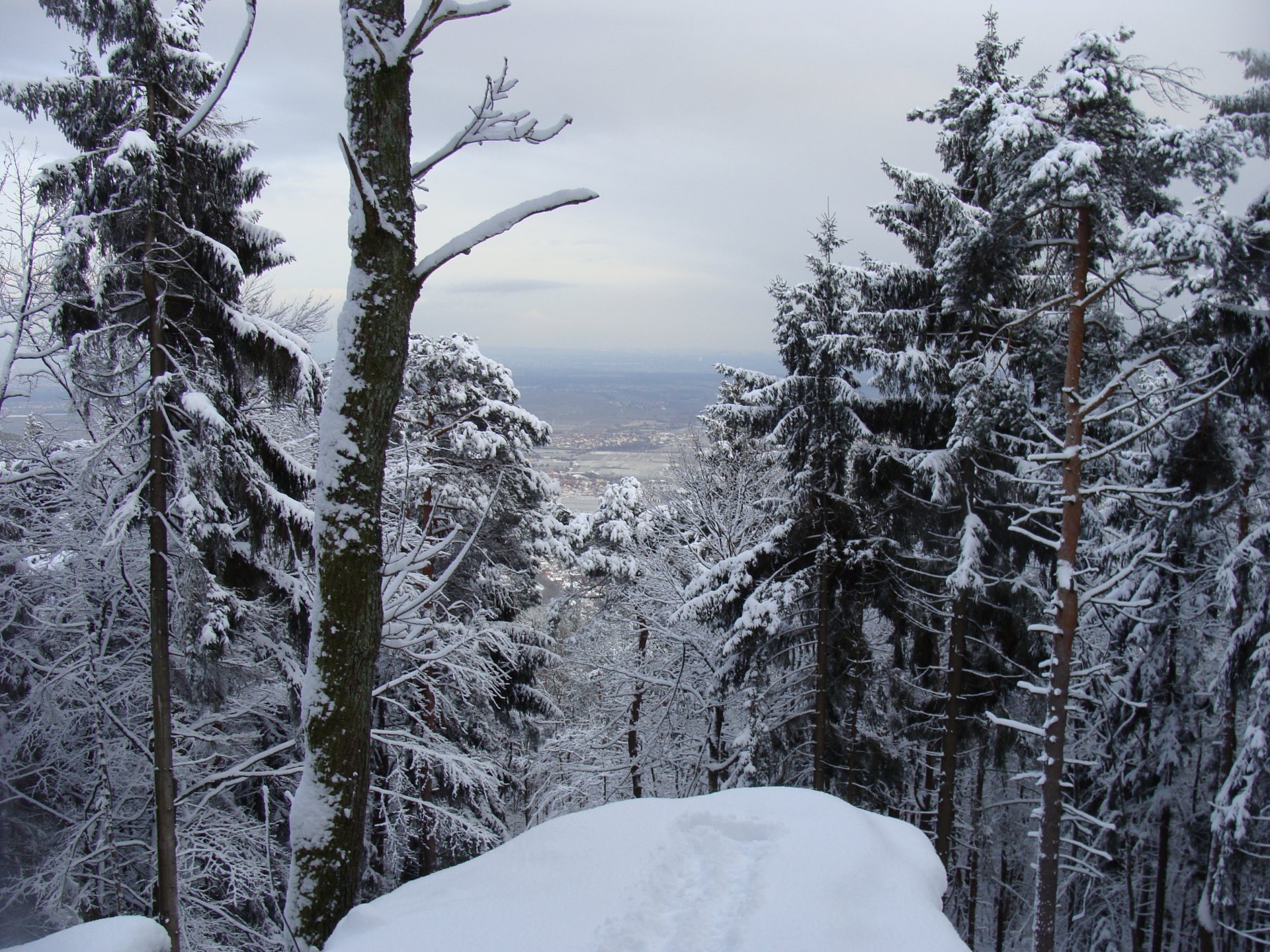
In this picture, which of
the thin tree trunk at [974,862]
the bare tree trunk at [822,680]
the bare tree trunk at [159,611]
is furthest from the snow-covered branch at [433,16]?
the thin tree trunk at [974,862]

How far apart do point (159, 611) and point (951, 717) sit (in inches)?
380

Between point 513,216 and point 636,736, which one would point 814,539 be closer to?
point 636,736

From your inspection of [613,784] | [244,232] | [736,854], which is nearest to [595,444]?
[613,784]

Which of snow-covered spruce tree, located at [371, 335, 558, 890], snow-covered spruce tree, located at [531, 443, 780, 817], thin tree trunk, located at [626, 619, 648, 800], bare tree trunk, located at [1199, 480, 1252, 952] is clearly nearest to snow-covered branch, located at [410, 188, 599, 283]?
snow-covered spruce tree, located at [371, 335, 558, 890]

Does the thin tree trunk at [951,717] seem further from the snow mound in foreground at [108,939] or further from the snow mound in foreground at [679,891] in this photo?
the snow mound in foreground at [108,939]

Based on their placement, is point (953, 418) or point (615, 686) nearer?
point (953, 418)

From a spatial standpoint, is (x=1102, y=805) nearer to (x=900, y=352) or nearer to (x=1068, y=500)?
(x=1068, y=500)

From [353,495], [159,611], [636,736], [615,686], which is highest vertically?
[353,495]

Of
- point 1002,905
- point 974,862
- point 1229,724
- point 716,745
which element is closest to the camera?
point 1229,724

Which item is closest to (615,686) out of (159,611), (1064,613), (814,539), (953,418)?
(814,539)

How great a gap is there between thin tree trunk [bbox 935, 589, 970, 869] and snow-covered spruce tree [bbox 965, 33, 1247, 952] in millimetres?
1997

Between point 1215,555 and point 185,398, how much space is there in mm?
14750

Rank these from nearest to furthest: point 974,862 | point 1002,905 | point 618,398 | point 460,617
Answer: point 460,617 → point 974,862 → point 1002,905 → point 618,398

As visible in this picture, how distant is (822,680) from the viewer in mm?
10242
